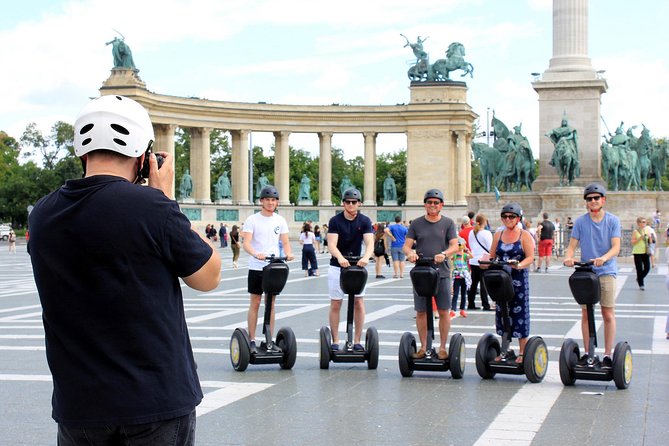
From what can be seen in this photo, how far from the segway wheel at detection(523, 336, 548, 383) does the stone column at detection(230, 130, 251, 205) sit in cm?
6259

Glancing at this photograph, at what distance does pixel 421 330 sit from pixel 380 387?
1.00m

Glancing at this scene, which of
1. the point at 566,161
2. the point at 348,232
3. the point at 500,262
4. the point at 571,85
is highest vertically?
the point at 571,85

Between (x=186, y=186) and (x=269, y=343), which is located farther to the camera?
(x=186, y=186)

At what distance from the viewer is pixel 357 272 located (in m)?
11.3

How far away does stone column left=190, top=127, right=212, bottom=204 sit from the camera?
7288 cm

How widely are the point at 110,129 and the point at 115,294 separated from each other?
0.60m

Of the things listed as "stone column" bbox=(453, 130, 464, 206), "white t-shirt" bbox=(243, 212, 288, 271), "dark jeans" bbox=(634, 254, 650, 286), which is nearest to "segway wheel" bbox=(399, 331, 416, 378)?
"white t-shirt" bbox=(243, 212, 288, 271)

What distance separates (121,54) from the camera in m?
70.3

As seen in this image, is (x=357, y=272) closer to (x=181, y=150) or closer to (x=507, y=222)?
(x=507, y=222)

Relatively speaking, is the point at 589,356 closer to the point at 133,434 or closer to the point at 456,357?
the point at 456,357

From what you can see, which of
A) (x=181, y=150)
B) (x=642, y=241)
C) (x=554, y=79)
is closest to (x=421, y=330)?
(x=642, y=241)

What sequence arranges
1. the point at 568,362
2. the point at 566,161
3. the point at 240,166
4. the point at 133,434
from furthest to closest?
the point at 240,166 < the point at 566,161 < the point at 568,362 < the point at 133,434

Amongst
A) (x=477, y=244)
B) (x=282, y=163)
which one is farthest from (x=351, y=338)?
(x=282, y=163)

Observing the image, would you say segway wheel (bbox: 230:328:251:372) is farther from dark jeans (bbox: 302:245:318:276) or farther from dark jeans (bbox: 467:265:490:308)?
dark jeans (bbox: 302:245:318:276)
